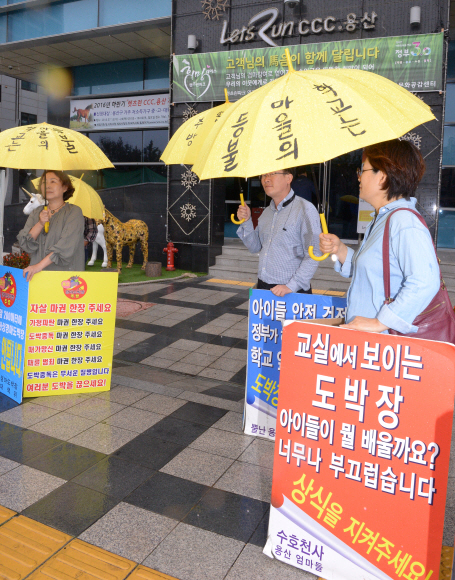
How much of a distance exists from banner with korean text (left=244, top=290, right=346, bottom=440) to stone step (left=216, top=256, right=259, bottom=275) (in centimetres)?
728

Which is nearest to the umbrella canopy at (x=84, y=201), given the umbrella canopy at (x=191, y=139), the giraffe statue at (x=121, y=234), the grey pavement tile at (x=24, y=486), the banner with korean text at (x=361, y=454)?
the umbrella canopy at (x=191, y=139)

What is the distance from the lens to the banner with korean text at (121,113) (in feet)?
47.3

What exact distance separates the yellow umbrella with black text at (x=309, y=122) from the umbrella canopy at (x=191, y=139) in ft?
5.23

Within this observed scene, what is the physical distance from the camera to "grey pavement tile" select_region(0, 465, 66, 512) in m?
2.85

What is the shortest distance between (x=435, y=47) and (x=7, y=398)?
9.52 m

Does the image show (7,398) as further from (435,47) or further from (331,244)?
(435,47)

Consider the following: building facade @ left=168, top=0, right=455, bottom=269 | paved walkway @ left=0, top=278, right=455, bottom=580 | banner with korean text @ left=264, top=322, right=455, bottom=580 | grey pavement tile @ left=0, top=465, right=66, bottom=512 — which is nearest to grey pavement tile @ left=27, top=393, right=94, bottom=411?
paved walkway @ left=0, top=278, right=455, bottom=580

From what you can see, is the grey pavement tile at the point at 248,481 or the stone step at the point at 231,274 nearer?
the grey pavement tile at the point at 248,481

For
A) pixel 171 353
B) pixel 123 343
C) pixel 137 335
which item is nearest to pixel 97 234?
pixel 137 335

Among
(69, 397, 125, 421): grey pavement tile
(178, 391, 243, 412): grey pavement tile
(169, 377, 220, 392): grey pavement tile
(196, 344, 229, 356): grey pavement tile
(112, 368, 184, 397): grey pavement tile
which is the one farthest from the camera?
(196, 344, 229, 356): grey pavement tile

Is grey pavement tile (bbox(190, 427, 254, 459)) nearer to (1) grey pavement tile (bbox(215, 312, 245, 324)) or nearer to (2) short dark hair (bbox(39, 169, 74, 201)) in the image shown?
(2) short dark hair (bbox(39, 169, 74, 201))

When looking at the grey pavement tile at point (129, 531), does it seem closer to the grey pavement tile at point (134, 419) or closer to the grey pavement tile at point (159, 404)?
the grey pavement tile at point (134, 419)

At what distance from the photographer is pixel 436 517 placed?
2.03 meters

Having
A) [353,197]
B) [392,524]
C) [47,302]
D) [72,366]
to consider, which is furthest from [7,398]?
[353,197]
